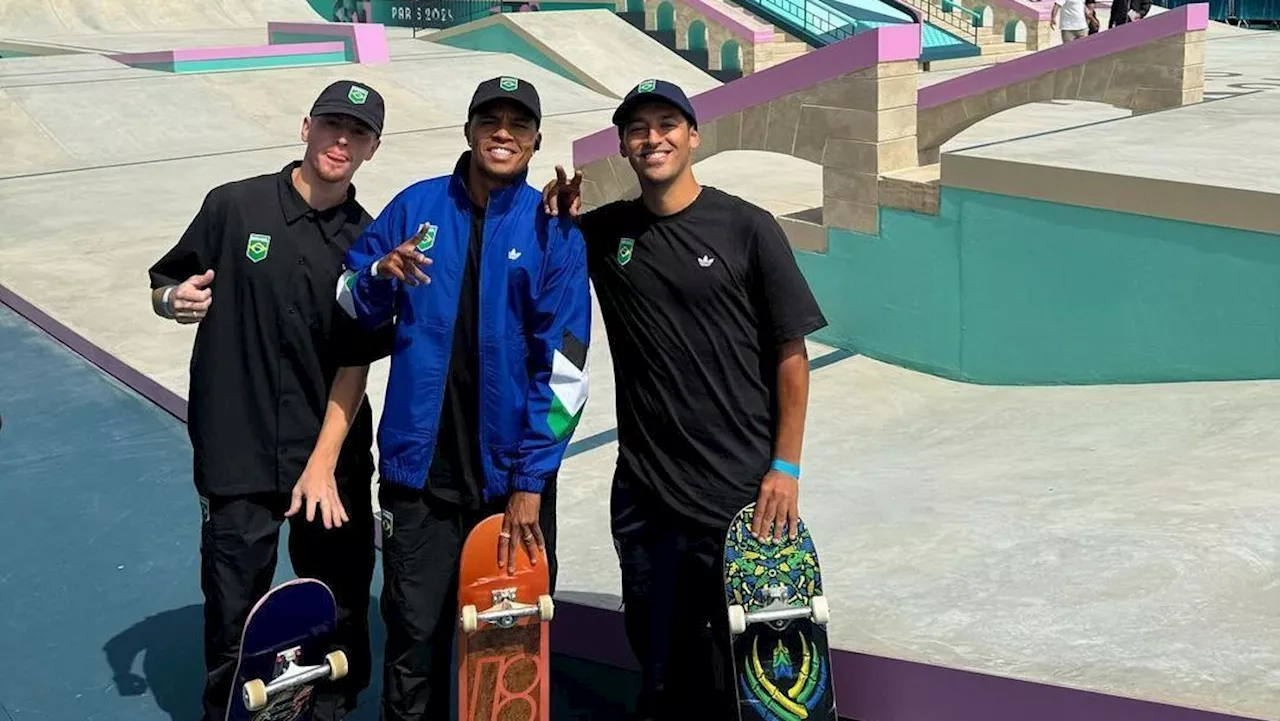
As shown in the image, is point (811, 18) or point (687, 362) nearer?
point (687, 362)

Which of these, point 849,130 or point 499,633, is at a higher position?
point 849,130

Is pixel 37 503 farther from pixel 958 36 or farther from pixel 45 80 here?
pixel 958 36

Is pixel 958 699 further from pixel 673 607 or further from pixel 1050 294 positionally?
pixel 1050 294

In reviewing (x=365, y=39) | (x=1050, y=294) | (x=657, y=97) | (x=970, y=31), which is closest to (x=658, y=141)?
(x=657, y=97)

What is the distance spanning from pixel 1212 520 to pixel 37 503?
4894 mm

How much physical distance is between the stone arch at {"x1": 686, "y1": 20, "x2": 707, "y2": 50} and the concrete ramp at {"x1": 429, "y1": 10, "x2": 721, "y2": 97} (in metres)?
0.43

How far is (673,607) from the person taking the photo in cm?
343

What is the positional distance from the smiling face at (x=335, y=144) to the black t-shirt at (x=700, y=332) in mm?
638

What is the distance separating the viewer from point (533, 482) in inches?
127

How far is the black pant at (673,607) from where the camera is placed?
3.35 metres

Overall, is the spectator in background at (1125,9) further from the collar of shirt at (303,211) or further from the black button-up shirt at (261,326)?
the black button-up shirt at (261,326)

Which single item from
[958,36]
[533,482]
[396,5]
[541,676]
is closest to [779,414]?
[533,482]

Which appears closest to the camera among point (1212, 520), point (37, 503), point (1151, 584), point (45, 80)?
point (1151, 584)

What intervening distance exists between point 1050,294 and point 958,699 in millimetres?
4447
